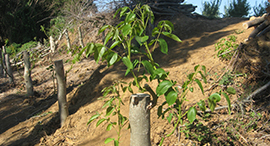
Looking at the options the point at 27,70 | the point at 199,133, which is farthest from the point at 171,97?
the point at 27,70

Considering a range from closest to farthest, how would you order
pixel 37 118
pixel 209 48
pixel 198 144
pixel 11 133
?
pixel 198 144, pixel 11 133, pixel 37 118, pixel 209 48

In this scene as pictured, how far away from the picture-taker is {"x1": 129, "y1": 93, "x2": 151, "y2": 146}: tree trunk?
1.26 meters

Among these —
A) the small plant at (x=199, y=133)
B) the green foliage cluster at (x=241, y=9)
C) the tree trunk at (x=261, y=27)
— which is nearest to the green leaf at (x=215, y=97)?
the small plant at (x=199, y=133)

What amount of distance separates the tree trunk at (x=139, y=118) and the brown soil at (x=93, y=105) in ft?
4.16

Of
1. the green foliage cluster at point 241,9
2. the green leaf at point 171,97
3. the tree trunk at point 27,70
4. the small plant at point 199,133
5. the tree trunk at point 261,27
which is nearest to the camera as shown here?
the green leaf at point 171,97

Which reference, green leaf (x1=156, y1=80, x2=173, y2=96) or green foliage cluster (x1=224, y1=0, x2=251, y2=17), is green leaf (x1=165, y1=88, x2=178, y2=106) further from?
green foliage cluster (x1=224, y1=0, x2=251, y2=17)

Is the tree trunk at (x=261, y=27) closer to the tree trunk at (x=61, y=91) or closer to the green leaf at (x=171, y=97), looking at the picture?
the green leaf at (x=171, y=97)

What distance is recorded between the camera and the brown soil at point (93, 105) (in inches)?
108

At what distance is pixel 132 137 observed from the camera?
4.37ft

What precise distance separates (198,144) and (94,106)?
2.05 meters

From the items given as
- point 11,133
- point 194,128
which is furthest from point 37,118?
point 194,128

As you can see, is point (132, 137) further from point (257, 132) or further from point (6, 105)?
point (6, 105)

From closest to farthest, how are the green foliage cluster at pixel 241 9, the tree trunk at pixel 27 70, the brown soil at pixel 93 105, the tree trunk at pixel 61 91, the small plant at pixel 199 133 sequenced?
the small plant at pixel 199 133 < the brown soil at pixel 93 105 < the tree trunk at pixel 61 91 < the tree trunk at pixel 27 70 < the green foliage cluster at pixel 241 9

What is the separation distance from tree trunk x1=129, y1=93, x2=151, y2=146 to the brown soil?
1267 mm
